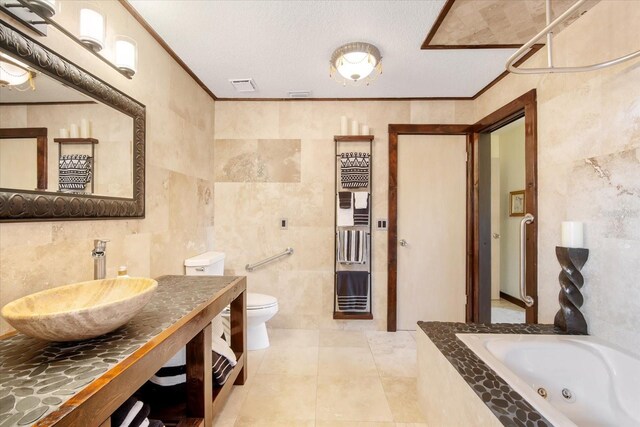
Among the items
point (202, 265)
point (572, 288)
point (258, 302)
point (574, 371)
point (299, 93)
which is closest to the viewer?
point (574, 371)

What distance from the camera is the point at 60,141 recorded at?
3.71ft

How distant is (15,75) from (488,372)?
2.11 m

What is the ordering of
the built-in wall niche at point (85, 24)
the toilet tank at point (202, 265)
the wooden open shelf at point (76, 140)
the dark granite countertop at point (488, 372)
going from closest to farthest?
the dark granite countertop at point (488, 372) < the built-in wall niche at point (85, 24) < the wooden open shelf at point (76, 140) < the toilet tank at point (202, 265)

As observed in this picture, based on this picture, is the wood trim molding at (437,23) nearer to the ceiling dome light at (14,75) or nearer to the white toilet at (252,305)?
the ceiling dome light at (14,75)

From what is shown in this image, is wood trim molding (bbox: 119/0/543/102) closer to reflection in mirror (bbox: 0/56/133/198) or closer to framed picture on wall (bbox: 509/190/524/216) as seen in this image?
reflection in mirror (bbox: 0/56/133/198)

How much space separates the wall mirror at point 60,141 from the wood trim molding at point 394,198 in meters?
2.10

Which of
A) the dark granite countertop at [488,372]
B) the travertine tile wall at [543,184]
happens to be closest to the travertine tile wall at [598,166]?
the travertine tile wall at [543,184]

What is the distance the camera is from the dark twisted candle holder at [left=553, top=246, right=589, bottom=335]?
146 centimetres

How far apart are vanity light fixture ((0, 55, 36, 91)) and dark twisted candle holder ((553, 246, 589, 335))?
257 centimetres

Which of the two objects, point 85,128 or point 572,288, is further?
point 572,288

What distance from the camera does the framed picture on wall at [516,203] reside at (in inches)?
142

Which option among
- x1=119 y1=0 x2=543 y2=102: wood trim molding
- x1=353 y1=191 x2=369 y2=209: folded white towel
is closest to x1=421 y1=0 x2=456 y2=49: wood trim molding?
x1=119 y1=0 x2=543 y2=102: wood trim molding

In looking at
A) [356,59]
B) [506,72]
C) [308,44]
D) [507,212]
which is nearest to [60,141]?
[308,44]

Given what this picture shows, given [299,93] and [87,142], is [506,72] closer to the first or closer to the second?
[299,93]
